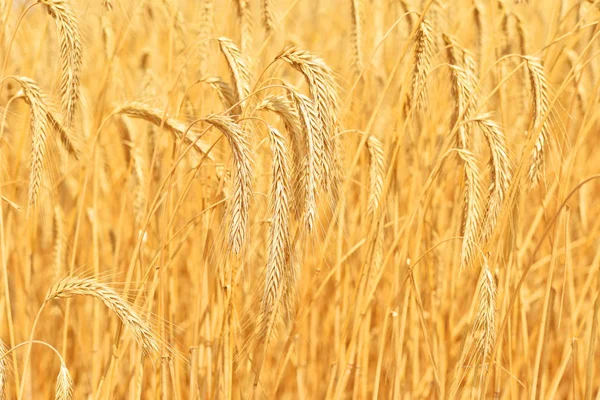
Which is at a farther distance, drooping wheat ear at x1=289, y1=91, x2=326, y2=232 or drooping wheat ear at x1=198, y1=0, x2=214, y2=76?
drooping wheat ear at x1=198, y1=0, x2=214, y2=76

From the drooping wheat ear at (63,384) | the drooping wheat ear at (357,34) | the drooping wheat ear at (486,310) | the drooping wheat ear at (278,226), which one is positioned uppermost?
the drooping wheat ear at (357,34)

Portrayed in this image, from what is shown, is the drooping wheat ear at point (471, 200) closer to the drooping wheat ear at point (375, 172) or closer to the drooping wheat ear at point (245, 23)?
the drooping wheat ear at point (375, 172)

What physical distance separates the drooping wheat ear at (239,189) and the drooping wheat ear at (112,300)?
0.22m

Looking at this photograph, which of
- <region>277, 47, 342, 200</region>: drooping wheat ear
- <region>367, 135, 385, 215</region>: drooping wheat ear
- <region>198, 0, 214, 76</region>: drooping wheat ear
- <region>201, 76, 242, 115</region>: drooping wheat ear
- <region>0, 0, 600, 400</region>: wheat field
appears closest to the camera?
<region>277, 47, 342, 200</region>: drooping wheat ear

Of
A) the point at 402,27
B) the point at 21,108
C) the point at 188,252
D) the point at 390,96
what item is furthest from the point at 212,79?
the point at 390,96

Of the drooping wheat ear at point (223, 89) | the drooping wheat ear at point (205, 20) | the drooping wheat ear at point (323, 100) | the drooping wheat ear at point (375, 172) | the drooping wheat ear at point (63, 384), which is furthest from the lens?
the drooping wheat ear at point (205, 20)

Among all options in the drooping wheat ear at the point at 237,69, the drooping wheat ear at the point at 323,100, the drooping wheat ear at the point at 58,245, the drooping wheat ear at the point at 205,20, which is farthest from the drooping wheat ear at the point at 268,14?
the drooping wheat ear at the point at 58,245

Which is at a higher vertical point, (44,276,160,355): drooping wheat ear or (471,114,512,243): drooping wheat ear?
(471,114,512,243): drooping wheat ear

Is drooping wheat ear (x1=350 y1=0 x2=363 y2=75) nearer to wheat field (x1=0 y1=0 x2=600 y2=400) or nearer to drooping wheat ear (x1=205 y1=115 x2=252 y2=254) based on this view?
wheat field (x1=0 y1=0 x2=600 y2=400)

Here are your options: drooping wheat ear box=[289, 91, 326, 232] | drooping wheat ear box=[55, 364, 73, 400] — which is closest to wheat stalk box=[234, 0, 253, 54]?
drooping wheat ear box=[289, 91, 326, 232]

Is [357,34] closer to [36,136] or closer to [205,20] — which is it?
[205,20]

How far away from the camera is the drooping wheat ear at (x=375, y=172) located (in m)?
1.89

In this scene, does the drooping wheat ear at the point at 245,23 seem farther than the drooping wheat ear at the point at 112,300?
Yes

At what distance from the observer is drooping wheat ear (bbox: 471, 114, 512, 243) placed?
1.63 meters
